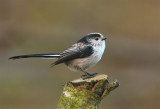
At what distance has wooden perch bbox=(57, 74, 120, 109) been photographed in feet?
12.6

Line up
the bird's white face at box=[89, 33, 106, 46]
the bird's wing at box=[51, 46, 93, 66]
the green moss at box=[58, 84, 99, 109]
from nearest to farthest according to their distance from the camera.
A: the green moss at box=[58, 84, 99, 109]
the bird's wing at box=[51, 46, 93, 66]
the bird's white face at box=[89, 33, 106, 46]

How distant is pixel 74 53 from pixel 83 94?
155 centimetres

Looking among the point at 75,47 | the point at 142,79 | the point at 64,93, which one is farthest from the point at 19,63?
the point at 64,93

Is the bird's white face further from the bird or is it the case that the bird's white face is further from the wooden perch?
the wooden perch

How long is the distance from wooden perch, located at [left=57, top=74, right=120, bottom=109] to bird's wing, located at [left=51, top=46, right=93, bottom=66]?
135 centimetres

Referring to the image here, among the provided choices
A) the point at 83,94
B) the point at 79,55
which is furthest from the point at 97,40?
the point at 83,94

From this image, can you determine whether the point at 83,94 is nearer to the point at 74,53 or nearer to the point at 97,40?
the point at 74,53

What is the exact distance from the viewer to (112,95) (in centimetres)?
1077

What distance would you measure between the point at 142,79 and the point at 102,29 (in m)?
1.88

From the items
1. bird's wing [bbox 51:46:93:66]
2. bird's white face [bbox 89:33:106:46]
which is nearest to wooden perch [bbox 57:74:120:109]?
bird's wing [bbox 51:46:93:66]

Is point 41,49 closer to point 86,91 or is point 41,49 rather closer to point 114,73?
point 114,73

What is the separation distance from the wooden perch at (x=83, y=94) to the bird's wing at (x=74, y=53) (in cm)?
135

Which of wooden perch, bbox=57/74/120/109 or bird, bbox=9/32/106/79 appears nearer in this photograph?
wooden perch, bbox=57/74/120/109

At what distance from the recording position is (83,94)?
3.86 m
